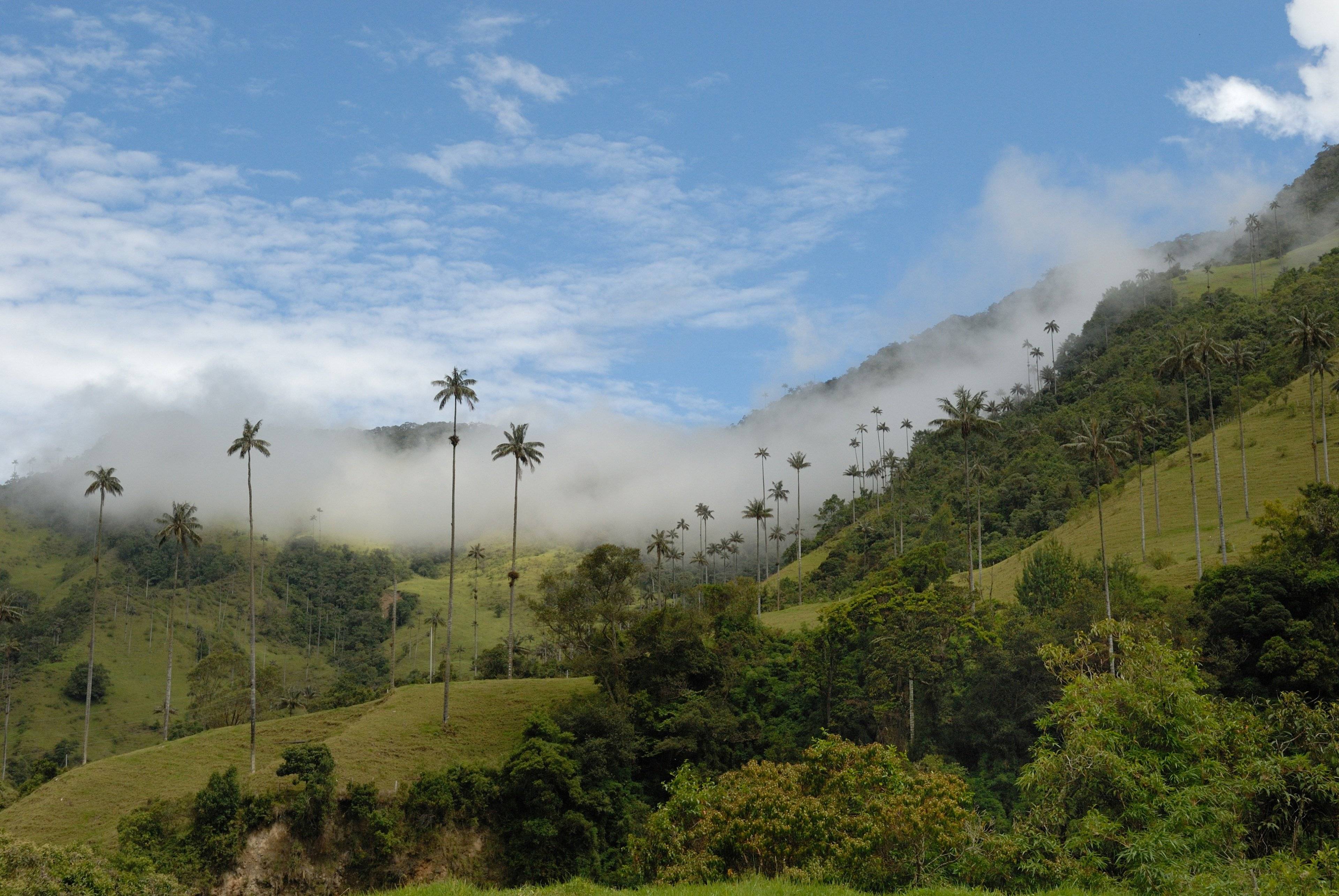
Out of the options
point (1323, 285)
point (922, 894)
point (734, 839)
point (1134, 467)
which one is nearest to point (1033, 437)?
point (1134, 467)

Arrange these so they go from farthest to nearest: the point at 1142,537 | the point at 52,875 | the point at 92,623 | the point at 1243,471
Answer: the point at 92,623 < the point at 1142,537 < the point at 1243,471 < the point at 52,875

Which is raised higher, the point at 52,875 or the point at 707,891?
the point at 707,891

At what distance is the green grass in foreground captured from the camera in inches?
629

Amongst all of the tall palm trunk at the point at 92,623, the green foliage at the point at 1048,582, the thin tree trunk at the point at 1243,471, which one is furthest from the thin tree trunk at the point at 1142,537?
the tall palm trunk at the point at 92,623

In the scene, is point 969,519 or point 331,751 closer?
point 331,751

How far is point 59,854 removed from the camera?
108 ft

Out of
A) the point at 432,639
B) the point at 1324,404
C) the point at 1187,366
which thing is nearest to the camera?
the point at 1187,366

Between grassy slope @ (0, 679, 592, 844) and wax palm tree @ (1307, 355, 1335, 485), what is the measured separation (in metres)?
70.9

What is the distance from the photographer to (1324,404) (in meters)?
93.8

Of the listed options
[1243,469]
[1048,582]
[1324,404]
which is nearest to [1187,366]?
[1243,469]

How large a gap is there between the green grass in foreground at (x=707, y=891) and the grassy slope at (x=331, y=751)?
163 ft

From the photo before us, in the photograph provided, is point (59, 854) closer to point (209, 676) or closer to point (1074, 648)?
point (1074, 648)

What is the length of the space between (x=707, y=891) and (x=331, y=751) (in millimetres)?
56203

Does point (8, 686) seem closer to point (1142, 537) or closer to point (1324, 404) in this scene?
point (1142, 537)
